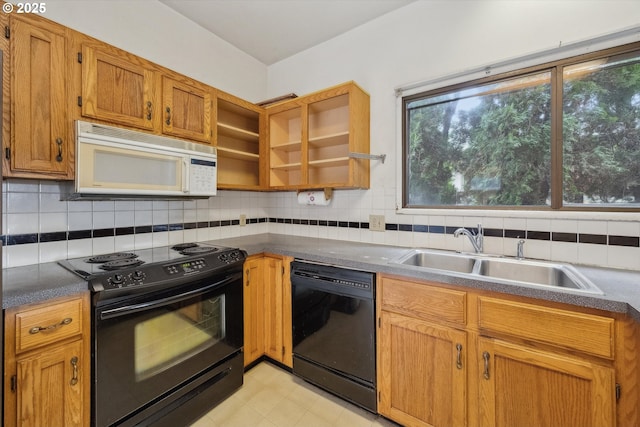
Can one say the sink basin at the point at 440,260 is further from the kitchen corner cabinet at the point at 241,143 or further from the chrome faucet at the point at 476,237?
Answer: the kitchen corner cabinet at the point at 241,143

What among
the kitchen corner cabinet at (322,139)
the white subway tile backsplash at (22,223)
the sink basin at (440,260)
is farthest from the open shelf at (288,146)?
the white subway tile backsplash at (22,223)

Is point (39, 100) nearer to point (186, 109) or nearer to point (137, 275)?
point (186, 109)

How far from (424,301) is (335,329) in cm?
60

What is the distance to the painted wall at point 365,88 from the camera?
1452 millimetres

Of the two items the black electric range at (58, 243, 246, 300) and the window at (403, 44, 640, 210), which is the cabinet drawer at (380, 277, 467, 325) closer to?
the window at (403, 44, 640, 210)

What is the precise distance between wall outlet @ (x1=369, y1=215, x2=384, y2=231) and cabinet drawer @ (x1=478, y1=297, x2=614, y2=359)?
0.98 meters

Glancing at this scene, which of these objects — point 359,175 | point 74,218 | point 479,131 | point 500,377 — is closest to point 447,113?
point 479,131

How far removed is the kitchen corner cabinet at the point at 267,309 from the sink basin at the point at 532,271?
127cm

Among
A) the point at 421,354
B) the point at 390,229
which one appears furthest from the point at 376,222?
the point at 421,354

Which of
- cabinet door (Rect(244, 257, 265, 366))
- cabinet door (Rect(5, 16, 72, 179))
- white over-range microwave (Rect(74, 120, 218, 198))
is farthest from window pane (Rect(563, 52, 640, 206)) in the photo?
cabinet door (Rect(5, 16, 72, 179))

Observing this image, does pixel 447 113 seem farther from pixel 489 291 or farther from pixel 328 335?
pixel 328 335

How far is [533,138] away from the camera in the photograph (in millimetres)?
1661

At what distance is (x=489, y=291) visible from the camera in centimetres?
122

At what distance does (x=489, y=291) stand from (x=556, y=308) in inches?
9.1
